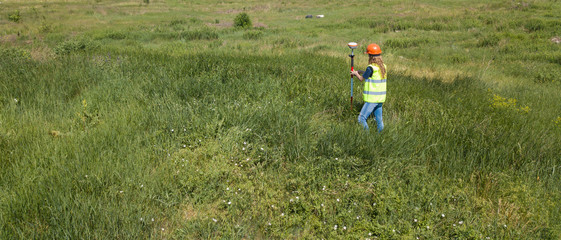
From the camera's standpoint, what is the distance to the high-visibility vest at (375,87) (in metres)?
5.24

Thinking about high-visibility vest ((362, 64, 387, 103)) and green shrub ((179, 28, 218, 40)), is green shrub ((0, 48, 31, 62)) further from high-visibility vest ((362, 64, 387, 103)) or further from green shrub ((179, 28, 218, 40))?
green shrub ((179, 28, 218, 40))

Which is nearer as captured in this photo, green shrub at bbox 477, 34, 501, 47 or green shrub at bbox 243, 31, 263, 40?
green shrub at bbox 477, 34, 501, 47

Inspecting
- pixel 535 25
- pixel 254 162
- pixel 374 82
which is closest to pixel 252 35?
pixel 374 82

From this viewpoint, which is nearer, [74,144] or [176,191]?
[176,191]

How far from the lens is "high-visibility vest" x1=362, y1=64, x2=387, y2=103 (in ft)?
17.2

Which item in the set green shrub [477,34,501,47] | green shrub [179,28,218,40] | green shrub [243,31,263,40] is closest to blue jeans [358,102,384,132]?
green shrub [243,31,263,40]

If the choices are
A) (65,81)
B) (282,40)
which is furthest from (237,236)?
(282,40)

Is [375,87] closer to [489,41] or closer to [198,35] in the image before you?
[489,41]

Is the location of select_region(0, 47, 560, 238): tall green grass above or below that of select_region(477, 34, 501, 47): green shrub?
below

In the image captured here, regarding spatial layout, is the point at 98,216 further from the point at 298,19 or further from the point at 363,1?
the point at 363,1

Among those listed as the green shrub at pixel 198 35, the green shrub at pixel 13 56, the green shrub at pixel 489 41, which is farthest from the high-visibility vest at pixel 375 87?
the green shrub at pixel 198 35

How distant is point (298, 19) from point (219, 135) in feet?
102

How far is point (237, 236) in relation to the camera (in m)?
2.95

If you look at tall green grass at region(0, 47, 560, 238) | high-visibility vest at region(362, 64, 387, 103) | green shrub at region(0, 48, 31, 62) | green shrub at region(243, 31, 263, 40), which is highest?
green shrub at region(243, 31, 263, 40)
